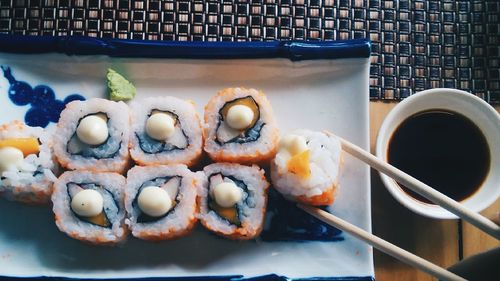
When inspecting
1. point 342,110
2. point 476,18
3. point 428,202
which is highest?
point 476,18

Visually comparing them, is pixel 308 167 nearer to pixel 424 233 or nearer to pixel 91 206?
pixel 424 233

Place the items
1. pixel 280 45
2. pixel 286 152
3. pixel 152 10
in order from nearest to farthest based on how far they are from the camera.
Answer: pixel 286 152
pixel 280 45
pixel 152 10

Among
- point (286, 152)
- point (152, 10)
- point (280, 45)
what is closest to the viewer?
point (286, 152)

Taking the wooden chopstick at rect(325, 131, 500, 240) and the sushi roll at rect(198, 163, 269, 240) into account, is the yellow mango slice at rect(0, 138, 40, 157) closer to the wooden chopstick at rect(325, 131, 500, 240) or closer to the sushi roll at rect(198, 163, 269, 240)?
the sushi roll at rect(198, 163, 269, 240)

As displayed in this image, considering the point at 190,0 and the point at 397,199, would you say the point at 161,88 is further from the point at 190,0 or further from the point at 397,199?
the point at 397,199

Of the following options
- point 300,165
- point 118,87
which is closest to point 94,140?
point 118,87

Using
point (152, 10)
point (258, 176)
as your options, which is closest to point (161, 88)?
point (152, 10)

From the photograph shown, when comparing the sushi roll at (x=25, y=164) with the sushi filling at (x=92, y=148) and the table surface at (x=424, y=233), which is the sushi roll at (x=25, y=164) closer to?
the sushi filling at (x=92, y=148)
